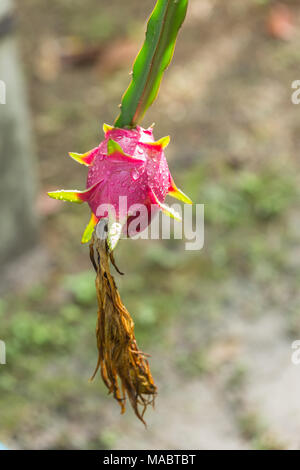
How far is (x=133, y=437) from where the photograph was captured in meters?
1.66

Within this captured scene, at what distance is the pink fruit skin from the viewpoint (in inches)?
22.8

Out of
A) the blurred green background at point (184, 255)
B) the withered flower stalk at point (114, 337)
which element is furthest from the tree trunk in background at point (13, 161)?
the withered flower stalk at point (114, 337)

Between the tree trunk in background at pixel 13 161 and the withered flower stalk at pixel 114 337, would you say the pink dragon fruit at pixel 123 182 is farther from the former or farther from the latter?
the tree trunk in background at pixel 13 161

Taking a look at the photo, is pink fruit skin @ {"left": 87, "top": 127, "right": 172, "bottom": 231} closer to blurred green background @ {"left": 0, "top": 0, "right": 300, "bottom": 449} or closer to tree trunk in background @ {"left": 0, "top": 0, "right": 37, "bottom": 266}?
blurred green background @ {"left": 0, "top": 0, "right": 300, "bottom": 449}

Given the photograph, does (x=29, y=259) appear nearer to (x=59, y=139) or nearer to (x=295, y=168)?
(x=59, y=139)

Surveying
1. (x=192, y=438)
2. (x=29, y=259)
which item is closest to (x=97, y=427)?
(x=192, y=438)

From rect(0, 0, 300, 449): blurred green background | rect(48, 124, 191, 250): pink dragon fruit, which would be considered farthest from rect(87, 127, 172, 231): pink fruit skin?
rect(0, 0, 300, 449): blurred green background

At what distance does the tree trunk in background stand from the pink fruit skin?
1281 millimetres

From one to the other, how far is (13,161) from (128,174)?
145 cm

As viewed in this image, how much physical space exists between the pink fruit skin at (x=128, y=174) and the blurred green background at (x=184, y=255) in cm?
116

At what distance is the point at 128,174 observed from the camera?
580 millimetres

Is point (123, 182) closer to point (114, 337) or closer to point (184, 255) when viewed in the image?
point (114, 337)

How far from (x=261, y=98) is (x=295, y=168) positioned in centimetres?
42

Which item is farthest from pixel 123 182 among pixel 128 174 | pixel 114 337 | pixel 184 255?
pixel 184 255
